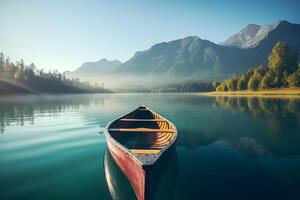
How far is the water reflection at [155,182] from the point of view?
27.7 feet

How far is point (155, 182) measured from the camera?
8.05 metres

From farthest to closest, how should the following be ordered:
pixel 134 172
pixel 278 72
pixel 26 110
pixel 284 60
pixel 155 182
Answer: pixel 284 60 → pixel 278 72 → pixel 26 110 → pixel 134 172 → pixel 155 182

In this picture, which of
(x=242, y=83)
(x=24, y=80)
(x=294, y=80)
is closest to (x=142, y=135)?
(x=294, y=80)

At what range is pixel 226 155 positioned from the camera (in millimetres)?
15586

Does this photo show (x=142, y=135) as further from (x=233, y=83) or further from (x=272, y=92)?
(x=233, y=83)

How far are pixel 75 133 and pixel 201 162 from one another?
574 inches

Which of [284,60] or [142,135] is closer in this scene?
[142,135]

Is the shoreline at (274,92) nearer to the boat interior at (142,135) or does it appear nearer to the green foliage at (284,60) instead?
the green foliage at (284,60)

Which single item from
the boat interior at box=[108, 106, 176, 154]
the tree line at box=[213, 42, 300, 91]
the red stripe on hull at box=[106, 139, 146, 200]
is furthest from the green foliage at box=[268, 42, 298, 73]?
the red stripe on hull at box=[106, 139, 146, 200]

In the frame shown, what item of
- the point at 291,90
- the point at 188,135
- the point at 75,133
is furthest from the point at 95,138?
the point at 291,90

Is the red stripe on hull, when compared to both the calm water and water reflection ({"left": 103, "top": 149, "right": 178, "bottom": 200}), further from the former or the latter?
the calm water

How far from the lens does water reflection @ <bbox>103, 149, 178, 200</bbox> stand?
27.7ft

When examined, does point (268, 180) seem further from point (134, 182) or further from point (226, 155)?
point (134, 182)

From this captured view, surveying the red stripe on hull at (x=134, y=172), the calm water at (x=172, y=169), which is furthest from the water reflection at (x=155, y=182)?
the red stripe on hull at (x=134, y=172)
